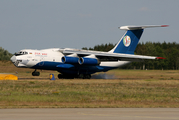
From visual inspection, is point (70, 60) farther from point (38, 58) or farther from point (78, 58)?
point (38, 58)

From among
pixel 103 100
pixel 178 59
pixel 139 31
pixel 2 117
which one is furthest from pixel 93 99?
pixel 178 59

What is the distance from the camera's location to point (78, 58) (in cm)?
3369

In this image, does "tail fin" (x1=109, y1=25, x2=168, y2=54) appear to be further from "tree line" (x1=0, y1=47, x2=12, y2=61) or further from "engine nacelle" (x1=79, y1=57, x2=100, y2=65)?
A: "tree line" (x1=0, y1=47, x2=12, y2=61)

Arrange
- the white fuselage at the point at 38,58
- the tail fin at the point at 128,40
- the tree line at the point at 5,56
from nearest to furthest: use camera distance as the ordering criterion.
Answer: the white fuselage at the point at 38,58 < the tail fin at the point at 128,40 < the tree line at the point at 5,56

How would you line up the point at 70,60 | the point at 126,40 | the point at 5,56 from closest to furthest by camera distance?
the point at 70,60 → the point at 126,40 → the point at 5,56

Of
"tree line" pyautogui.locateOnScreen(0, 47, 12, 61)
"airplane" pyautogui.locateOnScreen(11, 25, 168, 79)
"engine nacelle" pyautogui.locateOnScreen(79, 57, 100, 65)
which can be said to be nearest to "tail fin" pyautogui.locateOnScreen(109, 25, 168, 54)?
"airplane" pyautogui.locateOnScreen(11, 25, 168, 79)

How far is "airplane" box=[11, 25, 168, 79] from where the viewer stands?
32.1 metres

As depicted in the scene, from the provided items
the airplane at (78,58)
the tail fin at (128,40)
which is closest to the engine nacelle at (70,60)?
the airplane at (78,58)

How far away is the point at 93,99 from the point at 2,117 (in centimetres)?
721

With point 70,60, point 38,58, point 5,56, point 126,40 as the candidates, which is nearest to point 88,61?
point 70,60

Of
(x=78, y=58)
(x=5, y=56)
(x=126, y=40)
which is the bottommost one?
(x=78, y=58)

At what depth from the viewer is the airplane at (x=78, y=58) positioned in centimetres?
3206

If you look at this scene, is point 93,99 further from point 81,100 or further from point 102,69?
point 102,69

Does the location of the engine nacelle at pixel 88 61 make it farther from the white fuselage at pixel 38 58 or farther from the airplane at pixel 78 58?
the white fuselage at pixel 38 58
